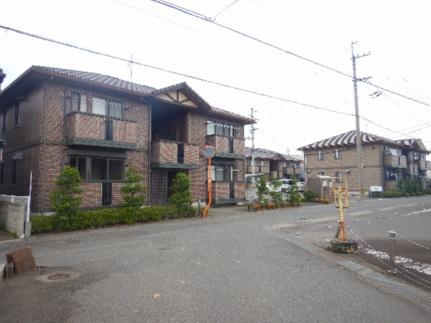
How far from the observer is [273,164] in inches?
1946

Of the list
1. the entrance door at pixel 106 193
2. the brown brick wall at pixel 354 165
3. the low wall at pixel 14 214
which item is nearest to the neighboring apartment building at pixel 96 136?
the entrance door at pixel 106 193

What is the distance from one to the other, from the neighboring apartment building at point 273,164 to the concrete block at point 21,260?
3895 cm

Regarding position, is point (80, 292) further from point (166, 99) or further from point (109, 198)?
point (166, 99)

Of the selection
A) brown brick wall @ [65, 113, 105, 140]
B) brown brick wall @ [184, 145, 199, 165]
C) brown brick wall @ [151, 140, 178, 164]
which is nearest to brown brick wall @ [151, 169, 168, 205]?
brown brick wall @ [151, 140, 178, 164]

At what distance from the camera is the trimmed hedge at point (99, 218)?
36.0 feet

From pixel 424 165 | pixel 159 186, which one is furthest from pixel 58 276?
pixel 424 165

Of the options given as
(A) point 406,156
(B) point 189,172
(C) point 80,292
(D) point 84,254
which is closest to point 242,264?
(C) point 80,292

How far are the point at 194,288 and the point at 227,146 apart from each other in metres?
16.3

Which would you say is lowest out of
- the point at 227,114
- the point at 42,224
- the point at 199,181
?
the point at 42,224

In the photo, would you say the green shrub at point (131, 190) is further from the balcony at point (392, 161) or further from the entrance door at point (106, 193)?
the balcony at point (392, 161)

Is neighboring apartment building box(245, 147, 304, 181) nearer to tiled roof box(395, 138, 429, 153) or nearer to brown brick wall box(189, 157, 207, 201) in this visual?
tiled roof box(395, 138, 429, 153)

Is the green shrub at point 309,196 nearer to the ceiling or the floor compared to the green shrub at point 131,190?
nearer to the floor

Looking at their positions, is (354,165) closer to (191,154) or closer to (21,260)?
(191,154)

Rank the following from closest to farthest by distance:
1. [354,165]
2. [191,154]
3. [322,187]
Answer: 1. [191,154]
2. [322,187]
3. [354,165]
